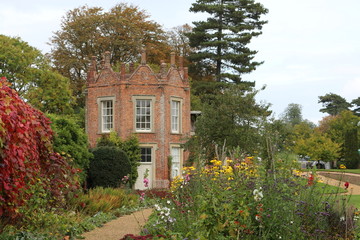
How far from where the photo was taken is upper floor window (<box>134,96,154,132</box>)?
28.4 meters

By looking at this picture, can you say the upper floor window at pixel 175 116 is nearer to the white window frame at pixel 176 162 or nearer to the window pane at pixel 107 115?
the white window frame at pixel 176 162

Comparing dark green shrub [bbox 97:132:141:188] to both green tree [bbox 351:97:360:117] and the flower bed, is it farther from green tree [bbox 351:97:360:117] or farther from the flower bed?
green tree [bbox 351:97:360:117]

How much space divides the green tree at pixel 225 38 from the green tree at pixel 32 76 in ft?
43.4

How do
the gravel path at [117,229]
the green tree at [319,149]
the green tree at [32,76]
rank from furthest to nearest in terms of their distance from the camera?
the green tree at [319,149], the green tree at [32,76], the gravel path at [117,229]

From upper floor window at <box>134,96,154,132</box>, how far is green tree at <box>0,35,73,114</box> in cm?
606

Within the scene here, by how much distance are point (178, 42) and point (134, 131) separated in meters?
21.1

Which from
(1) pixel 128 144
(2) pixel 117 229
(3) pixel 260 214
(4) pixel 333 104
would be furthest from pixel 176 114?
(4) pixel 333 104

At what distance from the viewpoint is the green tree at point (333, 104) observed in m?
73.8

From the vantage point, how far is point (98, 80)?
96.1 feet

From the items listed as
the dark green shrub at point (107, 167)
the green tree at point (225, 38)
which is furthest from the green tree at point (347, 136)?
the dark green shrub at point (107, 167)

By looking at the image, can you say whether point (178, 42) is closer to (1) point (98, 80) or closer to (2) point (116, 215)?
(1) point (98, 80)

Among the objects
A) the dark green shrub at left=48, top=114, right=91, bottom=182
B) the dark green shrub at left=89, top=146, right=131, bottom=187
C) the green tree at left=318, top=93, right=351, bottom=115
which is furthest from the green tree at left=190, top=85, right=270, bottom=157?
the green tree at left=318, top=93, right=351, bottom=115

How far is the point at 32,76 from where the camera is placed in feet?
105

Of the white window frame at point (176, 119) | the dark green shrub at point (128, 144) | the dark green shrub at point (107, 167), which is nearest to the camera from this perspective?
the dark green shrub at point (107, 167)
